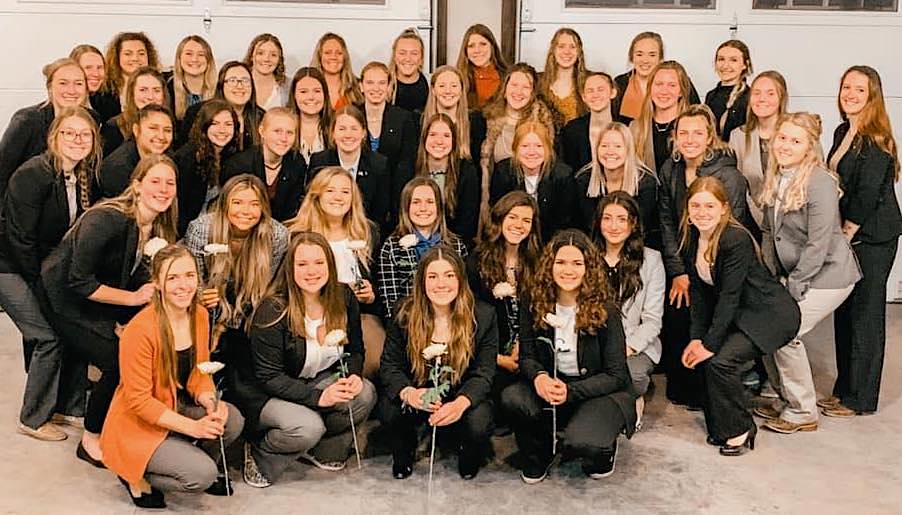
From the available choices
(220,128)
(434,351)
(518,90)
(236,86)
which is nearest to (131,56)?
(236,86)

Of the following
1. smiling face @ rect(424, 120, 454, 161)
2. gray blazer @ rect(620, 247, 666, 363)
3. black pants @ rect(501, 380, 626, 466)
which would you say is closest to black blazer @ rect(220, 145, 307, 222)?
smiling face @ rect(424, 120, 454, 161)

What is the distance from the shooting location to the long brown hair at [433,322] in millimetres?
4305

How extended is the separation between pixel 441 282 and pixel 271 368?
2.31ft

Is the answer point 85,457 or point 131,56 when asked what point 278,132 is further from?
point 85,457

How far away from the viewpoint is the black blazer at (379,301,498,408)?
433 cm

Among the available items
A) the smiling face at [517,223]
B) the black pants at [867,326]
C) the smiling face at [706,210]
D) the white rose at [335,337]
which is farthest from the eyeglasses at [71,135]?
the black pants at [867,326]

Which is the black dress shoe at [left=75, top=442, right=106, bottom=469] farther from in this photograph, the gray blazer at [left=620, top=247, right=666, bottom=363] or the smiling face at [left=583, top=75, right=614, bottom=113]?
the smiling face at [left=583, top=75, right=614, bottom=113]

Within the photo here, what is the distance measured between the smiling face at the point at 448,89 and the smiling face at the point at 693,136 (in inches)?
41.0

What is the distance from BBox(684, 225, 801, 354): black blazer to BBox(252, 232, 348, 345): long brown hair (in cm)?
149

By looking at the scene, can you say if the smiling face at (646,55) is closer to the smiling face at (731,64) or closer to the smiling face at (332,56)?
the smiling face at (731,64)

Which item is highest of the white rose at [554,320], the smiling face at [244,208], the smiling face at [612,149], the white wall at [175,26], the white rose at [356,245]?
the white wall at [175,26]

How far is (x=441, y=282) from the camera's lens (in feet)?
13.9

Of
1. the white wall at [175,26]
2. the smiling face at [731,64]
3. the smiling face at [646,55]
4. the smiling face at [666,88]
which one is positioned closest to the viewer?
the smiling face at [666,88]

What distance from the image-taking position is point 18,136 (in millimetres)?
5004
